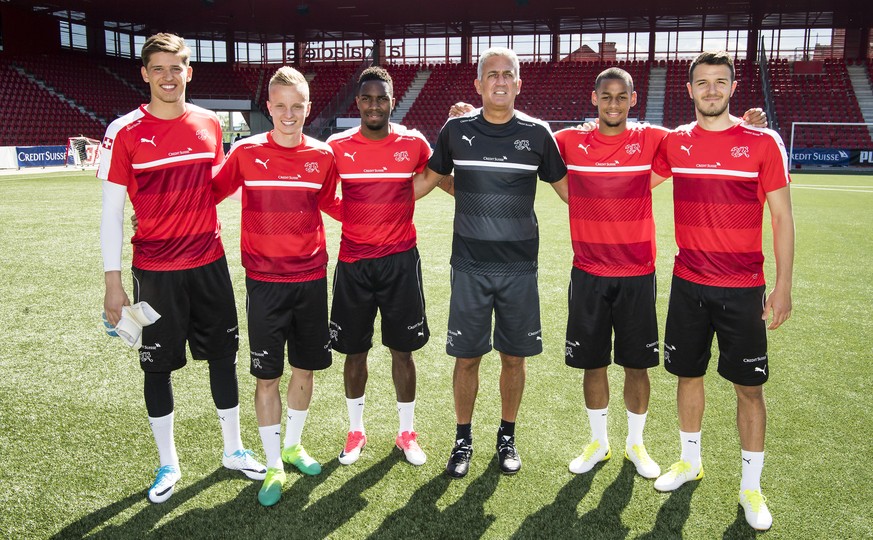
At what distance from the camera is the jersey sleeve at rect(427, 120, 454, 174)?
11.4 ft

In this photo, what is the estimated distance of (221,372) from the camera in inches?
135

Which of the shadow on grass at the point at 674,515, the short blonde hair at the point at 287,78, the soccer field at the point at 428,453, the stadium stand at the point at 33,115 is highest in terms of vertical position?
the stadium stand at the point at 33,115

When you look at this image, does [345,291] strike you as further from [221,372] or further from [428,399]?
[428,399]

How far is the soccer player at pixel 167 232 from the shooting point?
10.2 feet

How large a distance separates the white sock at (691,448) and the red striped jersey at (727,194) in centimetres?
79

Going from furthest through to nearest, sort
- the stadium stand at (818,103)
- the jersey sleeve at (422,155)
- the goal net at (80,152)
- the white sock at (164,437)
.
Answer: the stadium stand at (818,103) < the goal net at (80,152) < the jersey sleeve at (422,155) < the white sock at (164,437)

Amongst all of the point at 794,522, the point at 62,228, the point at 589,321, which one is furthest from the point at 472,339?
the point at 62,228

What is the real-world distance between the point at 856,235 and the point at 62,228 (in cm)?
1301

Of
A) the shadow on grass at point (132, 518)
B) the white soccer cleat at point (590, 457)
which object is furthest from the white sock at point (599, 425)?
the shadow on grass at point (132, 518)

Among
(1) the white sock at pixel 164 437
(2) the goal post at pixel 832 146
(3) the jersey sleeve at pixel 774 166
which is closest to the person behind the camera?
(3) the jersey sleeve at pixel 774 166

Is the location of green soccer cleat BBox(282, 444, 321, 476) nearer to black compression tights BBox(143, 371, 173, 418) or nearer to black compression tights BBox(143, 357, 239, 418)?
black compression tights BBox(143, 357, 239, 418)

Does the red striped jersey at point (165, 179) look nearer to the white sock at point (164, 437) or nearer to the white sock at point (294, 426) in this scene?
the white sock at point (164, 437)

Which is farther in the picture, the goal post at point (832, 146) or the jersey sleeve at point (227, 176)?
the goal post at point (832, 146)

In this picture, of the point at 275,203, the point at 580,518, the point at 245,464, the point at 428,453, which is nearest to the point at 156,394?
the point at 245,464
